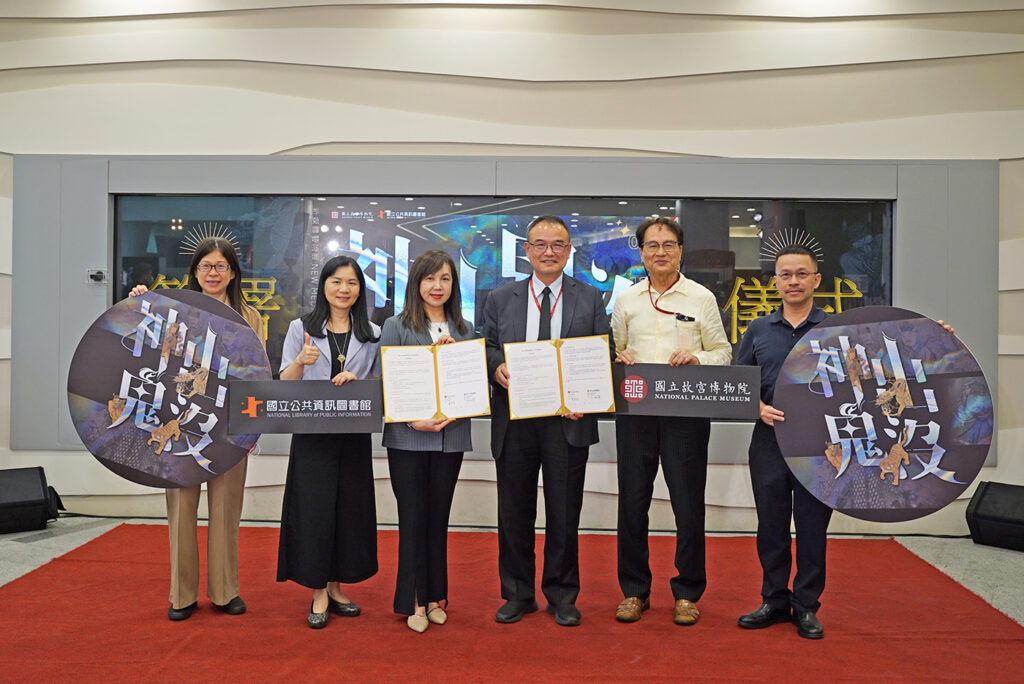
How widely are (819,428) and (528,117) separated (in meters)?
3.00

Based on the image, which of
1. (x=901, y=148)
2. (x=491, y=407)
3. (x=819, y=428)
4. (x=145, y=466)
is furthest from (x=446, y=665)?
(x=901, y=148)

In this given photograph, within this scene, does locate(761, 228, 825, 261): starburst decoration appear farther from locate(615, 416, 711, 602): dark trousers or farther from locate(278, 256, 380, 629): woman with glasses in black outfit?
locate(278, 256, 380, 629): woman with glasses in black outfit

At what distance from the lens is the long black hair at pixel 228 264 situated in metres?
3.31

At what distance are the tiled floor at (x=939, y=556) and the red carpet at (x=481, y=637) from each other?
13 centimetres

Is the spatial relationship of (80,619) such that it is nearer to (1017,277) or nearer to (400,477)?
(400,477)

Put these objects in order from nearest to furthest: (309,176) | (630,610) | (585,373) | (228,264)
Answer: (585,373)
(630,610)
(228,264)
(309,176)

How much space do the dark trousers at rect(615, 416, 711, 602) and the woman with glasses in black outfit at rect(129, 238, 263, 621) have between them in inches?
64.5

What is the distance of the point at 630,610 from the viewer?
323 centimetres

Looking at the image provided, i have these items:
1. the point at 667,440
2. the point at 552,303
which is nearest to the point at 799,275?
the point at 667,440

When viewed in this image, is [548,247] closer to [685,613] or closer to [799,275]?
[799,275]

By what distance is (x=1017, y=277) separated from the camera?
4.97 meters

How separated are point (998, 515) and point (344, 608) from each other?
3878mm

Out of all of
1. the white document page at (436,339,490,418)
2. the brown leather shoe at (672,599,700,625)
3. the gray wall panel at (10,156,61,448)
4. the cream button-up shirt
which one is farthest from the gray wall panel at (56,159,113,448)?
the brown leather shoe at (672,599,700,625)

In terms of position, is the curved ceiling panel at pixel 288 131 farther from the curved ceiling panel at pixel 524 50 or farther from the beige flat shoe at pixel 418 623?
the beige flat shoe at pixel 418 623
